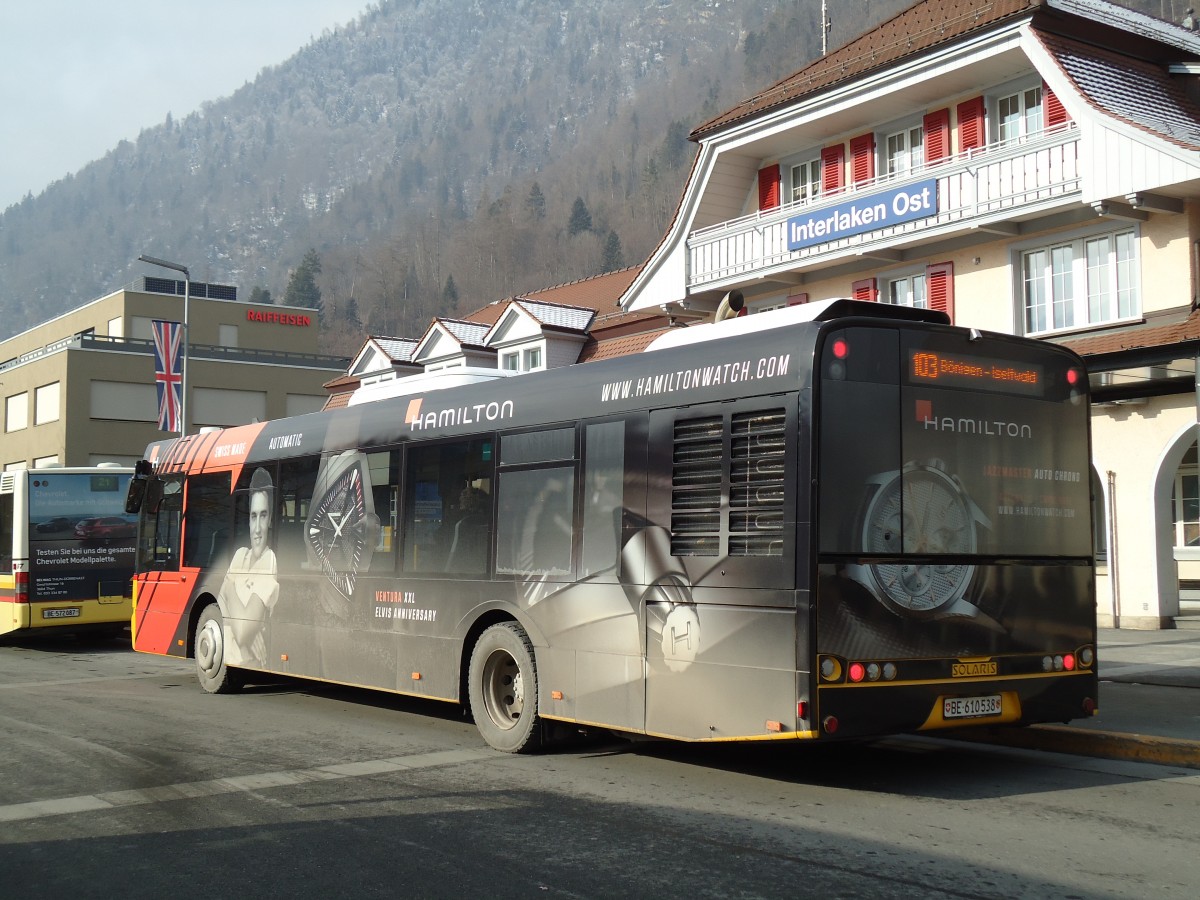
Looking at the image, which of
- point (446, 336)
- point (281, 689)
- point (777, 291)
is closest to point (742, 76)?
point (446, 336)

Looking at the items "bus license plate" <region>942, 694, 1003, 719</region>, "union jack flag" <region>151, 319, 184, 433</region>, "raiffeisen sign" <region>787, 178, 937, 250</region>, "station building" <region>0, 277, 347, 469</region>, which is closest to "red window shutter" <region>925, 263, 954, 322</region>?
"raiffeisen sign" <region>787, 178, 937, 250</region>

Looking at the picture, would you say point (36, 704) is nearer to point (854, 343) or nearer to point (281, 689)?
point (281, 689)

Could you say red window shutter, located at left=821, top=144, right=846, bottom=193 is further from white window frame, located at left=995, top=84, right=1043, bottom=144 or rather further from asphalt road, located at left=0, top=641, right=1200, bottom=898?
asphalt road, located at left=0, top=641, right=1200, bottom=898

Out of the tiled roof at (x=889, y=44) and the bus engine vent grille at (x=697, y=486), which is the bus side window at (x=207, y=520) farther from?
the tiled roof at (x=889, y=44)

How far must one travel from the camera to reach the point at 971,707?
26.2ft

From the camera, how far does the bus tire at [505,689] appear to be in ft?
31.5

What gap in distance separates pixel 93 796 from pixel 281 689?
6.69m

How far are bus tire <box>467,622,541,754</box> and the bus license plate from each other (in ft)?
10.3

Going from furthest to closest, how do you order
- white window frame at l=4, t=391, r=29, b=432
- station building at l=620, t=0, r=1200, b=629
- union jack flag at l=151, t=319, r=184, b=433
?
1. white window frame at l=4, t=391, r=29, b=432
2. union jack flag at l=151, t=319, r=184, b=433
3. station building at l=620, t=0, r=1200, b=629

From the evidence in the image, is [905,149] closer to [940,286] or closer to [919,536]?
[940,286]

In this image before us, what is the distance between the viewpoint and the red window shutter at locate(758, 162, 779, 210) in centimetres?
2633

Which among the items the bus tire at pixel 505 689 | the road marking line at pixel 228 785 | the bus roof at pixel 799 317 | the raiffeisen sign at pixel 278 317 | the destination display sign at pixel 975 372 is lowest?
the road marking line at pixel 228 785

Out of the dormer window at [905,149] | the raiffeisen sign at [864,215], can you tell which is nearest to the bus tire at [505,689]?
the raiffeisen sign at [864,215]

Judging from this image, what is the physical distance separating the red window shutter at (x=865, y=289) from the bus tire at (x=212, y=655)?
14.0 meters
